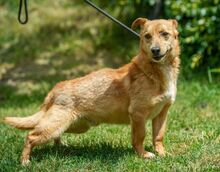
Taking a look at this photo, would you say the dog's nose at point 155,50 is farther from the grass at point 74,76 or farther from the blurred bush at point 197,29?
the blurred bush at point 197,29

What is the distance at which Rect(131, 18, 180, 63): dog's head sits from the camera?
226 inches

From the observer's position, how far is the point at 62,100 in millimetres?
6121

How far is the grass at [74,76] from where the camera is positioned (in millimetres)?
5793

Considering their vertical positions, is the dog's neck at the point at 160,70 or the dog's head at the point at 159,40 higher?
the dog's head at the point at 159,40

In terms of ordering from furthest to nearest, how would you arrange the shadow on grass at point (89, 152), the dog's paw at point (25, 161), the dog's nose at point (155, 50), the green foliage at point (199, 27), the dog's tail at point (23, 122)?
the green foliage at point (199, 27) < the dog's tail at point (23, 122) < the shadow on grass at point (89, 152) < the dog's paw at point (25, 161) < the dog's nose at point (155, 50)

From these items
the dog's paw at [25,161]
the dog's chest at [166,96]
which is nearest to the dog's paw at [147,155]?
the dog's chest at [166,96]

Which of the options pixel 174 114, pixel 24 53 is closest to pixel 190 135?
pixel 174 114

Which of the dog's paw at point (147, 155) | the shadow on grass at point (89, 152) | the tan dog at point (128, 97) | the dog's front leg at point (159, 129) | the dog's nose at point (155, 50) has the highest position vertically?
the dog's nose at point (155, 50)

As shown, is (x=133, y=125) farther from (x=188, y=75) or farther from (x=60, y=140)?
(x=188, y=75)

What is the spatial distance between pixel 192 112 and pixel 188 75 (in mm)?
2423

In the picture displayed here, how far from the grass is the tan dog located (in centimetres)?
27

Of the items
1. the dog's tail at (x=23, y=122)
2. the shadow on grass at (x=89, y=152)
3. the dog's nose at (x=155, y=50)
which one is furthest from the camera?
the dog's tail at (x=23, y=122)

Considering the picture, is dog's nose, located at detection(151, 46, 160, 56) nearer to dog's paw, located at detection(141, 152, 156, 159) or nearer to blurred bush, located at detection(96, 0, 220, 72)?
dog's paw, located at detection(141, 152, 156, 159)

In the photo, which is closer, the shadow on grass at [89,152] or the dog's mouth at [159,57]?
the dog's mouth at [159,57]
